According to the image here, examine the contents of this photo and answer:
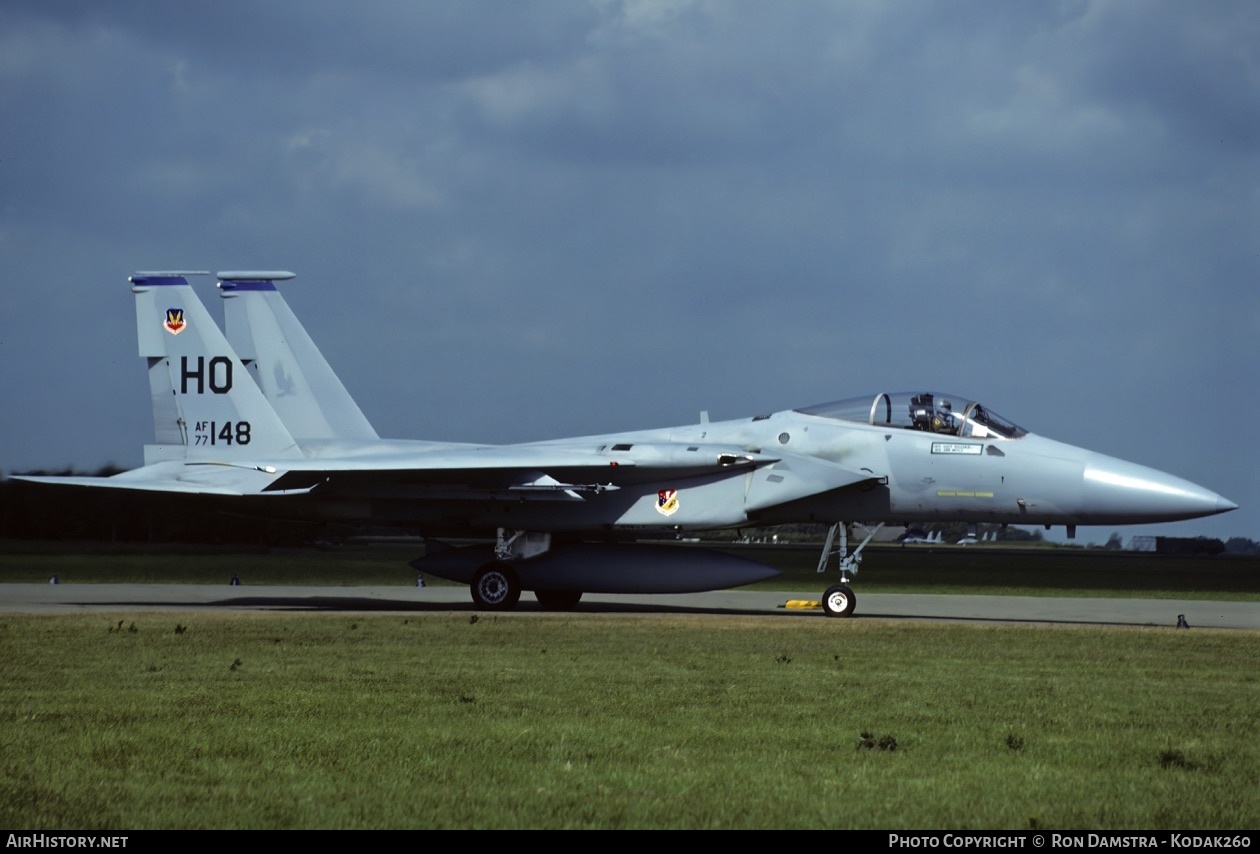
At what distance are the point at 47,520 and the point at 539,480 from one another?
17389mm

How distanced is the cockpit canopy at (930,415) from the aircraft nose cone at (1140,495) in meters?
1.16

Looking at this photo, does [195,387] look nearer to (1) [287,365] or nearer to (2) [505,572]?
(1) [287,365]

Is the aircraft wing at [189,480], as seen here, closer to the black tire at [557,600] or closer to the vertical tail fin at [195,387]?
the vertical tail fin at [195,387]

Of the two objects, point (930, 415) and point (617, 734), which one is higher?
point (930, 415)

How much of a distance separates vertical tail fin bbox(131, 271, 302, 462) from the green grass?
781 centimetres

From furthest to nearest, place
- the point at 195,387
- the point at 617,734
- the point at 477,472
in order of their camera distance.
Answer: the point at 195,387 → the point at 477,472 → the point at 617,734

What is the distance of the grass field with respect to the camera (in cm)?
568

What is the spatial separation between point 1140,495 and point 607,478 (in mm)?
6921

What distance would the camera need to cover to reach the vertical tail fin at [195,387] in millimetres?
20906

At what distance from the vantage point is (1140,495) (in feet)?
55.0

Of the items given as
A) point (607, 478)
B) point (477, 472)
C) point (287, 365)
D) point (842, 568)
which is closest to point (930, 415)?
point (842, 568)

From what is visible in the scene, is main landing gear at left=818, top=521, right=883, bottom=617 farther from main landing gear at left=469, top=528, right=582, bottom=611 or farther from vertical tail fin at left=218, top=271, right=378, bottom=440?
vertical tail fin at left=218, top=271, right=378, bottom=440

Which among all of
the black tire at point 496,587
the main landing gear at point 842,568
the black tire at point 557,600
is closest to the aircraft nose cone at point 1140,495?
the main landing gear at point 842,568
